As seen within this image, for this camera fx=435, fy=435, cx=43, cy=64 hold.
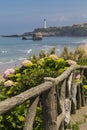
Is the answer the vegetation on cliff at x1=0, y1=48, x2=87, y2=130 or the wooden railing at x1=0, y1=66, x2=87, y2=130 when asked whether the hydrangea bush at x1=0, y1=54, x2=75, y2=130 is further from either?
the wooden railing at x1=0, y1=66, x2=87, y2=130

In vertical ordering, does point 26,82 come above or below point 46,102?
below

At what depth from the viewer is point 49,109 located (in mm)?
4934

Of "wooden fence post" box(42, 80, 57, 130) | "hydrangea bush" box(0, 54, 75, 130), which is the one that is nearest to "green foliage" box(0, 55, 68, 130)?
"hydrangea bush" box(0, 54, 75, 130)

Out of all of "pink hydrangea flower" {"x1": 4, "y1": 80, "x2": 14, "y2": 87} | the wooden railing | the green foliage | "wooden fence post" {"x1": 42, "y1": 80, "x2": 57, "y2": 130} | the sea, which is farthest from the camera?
the sea

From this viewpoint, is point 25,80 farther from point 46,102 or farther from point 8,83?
point 46,102

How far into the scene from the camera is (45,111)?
16.1ft

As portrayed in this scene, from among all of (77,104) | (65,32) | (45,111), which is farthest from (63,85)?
(65,32)

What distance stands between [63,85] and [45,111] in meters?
1.57

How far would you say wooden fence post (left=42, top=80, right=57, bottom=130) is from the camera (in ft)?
16.0

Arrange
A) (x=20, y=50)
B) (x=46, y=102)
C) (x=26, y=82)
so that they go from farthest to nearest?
(x=20, y=50), (x=26, y=82), (x=46, y=102)

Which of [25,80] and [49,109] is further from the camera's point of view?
[25,80]

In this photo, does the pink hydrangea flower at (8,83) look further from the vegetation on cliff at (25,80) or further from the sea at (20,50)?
the sea at (20,50)

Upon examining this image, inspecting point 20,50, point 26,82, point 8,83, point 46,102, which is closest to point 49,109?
point 46,102

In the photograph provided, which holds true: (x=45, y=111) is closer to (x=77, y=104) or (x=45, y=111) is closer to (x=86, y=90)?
(x=77, y=104)
